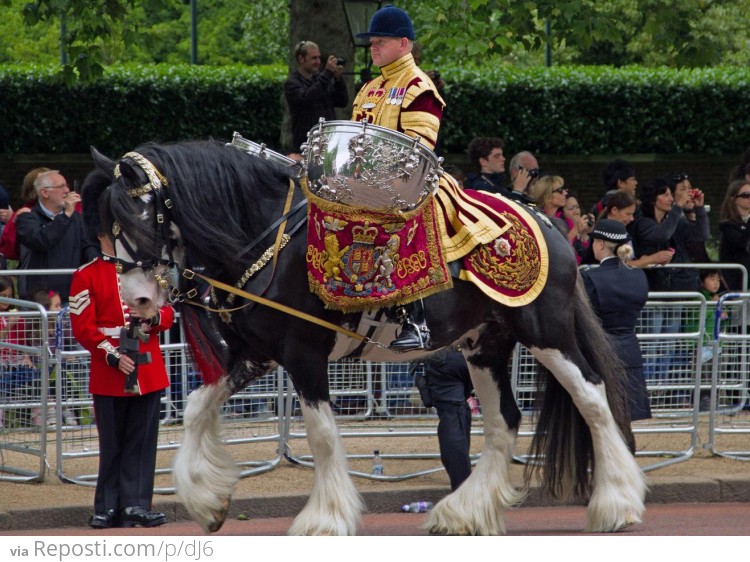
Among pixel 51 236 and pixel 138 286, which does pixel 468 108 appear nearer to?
pixel 51 236

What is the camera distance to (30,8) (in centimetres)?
1230

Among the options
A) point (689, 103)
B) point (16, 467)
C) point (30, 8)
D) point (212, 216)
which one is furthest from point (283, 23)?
point (212, 216)

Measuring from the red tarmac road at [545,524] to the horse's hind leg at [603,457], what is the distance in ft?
0.48

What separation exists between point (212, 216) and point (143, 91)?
48.1 feet

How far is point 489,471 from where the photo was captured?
7.75 m

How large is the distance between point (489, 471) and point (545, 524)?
37.4 inches

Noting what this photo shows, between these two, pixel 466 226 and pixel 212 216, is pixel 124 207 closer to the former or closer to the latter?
pixel 212 216

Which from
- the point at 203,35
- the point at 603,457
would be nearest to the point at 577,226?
the point at 603,457

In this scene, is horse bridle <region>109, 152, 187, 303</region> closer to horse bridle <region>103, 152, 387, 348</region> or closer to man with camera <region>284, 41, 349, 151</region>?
horse bridle <region>103, 152, 387, 348</region>

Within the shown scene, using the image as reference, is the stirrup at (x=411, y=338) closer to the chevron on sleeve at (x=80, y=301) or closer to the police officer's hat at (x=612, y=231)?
the chevron on sleeve at (x=80, y=301)

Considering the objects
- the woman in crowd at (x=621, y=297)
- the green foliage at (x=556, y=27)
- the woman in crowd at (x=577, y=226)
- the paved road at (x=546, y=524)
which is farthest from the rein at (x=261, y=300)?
the green foliage at (x=556, y=27)

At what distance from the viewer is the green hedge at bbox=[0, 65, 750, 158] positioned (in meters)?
20.8

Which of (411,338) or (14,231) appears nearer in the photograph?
(411,338)

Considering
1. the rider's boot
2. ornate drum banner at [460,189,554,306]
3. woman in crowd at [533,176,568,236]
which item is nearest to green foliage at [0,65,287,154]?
woman in crowd at [533,176,568,236]
